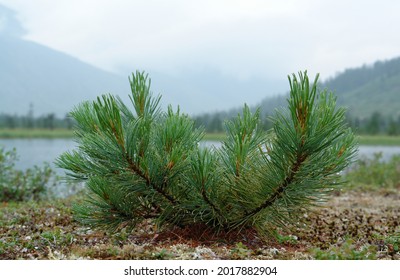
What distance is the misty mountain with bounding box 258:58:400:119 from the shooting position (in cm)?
13075

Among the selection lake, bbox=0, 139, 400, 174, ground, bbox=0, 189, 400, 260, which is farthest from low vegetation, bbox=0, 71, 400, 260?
lake, bbox=0, 139, 400, 174

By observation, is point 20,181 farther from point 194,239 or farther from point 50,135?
point 50,135

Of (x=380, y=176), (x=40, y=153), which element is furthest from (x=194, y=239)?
(x=40, y=153)

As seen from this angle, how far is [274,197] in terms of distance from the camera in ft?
13.8

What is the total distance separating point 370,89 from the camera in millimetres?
149250

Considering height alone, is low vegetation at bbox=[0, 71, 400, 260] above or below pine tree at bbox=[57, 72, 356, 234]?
below

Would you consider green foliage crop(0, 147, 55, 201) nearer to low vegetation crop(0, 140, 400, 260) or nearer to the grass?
low vegetation crop(0, 140, 400, 260)

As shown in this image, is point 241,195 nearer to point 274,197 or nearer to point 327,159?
point 274,197

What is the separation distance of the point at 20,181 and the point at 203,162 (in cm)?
820

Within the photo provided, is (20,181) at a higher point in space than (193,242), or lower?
lower

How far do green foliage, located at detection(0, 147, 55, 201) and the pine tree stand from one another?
677 centimetres

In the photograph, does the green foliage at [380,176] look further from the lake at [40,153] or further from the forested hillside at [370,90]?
the forested hillside at [370,90]

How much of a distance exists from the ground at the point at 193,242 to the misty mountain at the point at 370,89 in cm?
11954

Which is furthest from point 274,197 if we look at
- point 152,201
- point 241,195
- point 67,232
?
point 67,232
